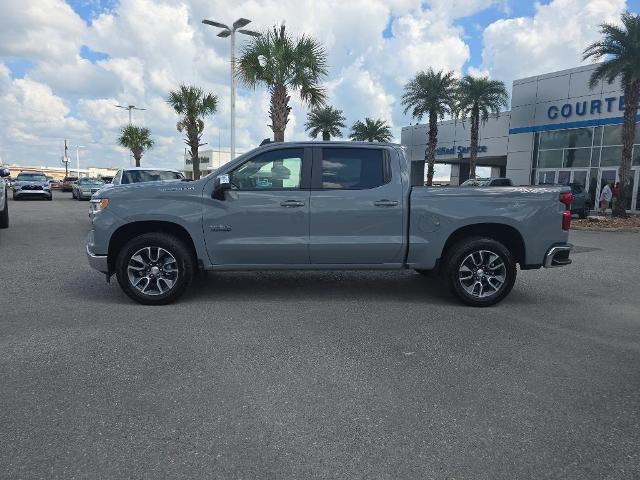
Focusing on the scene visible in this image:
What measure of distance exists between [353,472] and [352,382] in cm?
→ 110

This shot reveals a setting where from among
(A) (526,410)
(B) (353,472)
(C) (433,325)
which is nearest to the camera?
(B) (353,472)

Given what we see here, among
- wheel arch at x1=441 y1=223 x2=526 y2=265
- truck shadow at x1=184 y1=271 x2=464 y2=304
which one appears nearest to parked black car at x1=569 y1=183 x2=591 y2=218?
truck shadow at x1=184 y1=271 x2=464 y2=304

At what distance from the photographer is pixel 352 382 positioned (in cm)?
361

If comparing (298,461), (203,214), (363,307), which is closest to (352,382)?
(298,461)

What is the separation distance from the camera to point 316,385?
355cm

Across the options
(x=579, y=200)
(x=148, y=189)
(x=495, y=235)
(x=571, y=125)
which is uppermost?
(x=571, y=125)

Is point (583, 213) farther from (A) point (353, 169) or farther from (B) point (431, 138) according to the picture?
(A) point (353, 169)

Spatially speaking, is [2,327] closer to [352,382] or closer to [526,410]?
[352,382]

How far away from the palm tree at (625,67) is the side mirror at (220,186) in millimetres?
19004

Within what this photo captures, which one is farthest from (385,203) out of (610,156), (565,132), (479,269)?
(565,132)

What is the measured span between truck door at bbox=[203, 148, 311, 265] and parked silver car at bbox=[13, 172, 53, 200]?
85.9ft

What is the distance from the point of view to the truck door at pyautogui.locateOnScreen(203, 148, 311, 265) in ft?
18.4

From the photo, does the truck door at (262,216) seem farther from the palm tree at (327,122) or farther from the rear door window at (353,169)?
the palm tree at (327,122)

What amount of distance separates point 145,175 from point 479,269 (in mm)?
9740
